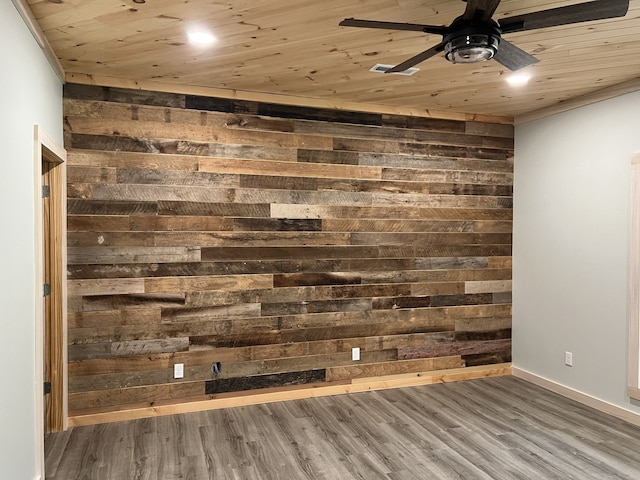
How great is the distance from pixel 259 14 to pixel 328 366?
3.02 metres

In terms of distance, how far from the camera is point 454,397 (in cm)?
418

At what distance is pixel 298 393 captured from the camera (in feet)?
13.6

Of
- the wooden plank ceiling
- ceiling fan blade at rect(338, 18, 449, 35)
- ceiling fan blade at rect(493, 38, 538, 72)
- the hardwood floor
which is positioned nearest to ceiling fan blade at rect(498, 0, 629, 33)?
ceiling fan blade at rect(493, 38, 538, 72)

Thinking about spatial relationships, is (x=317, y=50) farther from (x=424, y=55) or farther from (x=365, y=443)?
(x=365, y=443)

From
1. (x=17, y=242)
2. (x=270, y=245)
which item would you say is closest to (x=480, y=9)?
(x=17, y=242)

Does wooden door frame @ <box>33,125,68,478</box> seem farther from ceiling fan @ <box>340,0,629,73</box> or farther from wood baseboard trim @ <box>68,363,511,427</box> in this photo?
ceiling fan @ <box>340,0,629,73</box>

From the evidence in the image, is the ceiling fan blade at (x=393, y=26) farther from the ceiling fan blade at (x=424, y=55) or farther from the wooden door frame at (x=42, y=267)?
the wooden door frame at (x=42, y=267)

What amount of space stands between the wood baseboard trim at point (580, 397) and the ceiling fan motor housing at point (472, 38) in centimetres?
319

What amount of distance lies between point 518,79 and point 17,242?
3496 mm

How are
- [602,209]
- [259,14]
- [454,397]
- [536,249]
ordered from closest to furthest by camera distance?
[259,14] < [602,209] < [454,397] < [536,249]

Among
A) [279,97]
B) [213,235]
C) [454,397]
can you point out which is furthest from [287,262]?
[454,397]

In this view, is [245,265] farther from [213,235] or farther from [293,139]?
[293,139]

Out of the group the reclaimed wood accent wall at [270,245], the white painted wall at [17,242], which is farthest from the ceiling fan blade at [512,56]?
the white painted wall at [17,242]

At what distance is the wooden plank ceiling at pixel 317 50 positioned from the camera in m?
2.39
